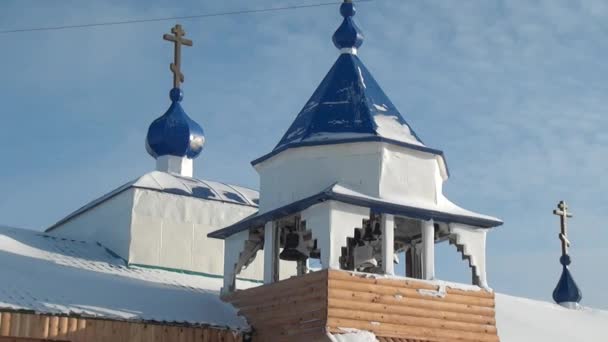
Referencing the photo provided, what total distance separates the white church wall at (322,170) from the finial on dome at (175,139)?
14.5ft

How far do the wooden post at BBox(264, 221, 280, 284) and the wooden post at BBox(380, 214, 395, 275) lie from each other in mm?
1565

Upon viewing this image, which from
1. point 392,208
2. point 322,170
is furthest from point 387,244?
point 322,170

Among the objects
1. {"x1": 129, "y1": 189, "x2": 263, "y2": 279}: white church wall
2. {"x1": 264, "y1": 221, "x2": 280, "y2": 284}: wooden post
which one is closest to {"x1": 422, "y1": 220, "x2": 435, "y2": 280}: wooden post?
{"x1": 264, "y1": 221, "x2": 280, "y2": 284}: wooden post

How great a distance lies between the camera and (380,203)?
14.5 meters

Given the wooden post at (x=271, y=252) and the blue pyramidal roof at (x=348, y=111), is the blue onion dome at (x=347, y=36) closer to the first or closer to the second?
the blue pyramidal roof at (x=348, y=111)

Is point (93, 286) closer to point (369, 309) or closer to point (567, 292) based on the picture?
point (369, 309)

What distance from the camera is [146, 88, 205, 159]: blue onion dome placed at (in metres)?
19.8

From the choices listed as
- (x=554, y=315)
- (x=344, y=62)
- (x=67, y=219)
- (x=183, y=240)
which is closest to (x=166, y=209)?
(x=183, y=240)

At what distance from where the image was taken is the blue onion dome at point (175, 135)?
19.8 meters

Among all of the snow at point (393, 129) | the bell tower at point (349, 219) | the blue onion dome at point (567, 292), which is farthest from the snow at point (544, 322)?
the snow at point (393, 129)

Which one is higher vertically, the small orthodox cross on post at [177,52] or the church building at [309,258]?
the small orthodox cross on post at [177,52]

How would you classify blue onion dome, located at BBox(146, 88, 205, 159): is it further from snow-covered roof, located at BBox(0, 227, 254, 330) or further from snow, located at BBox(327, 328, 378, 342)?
snow, located at BBox(327, 328, 378, 342)

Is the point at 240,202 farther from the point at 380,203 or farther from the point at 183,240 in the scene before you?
the point at 380,203

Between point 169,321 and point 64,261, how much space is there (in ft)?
8.26
